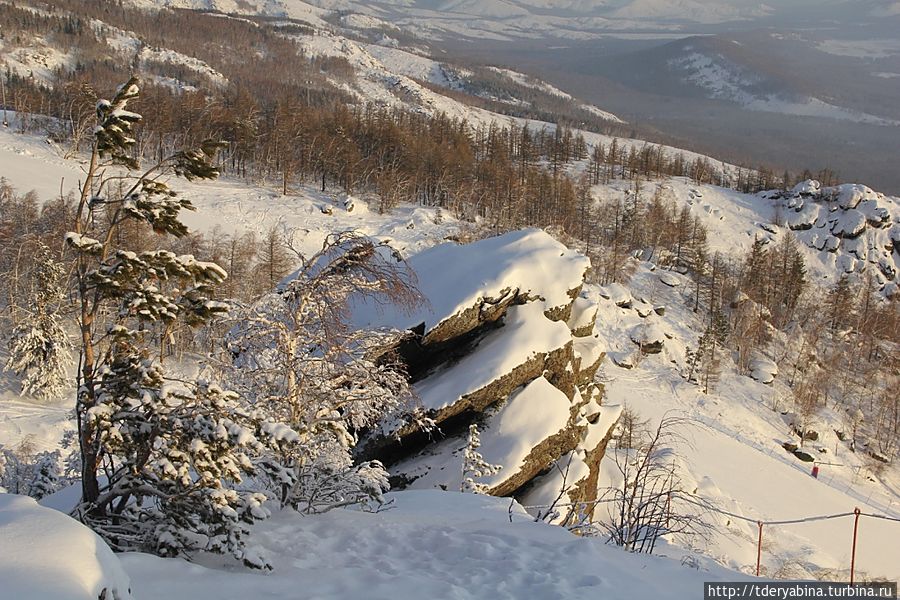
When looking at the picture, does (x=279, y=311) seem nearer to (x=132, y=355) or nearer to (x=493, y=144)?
(x=132, y=355)

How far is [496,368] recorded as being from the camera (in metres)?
16.1

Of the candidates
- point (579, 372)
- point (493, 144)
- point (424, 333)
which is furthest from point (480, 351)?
point (493, 144)

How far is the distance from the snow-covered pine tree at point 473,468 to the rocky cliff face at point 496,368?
367 mm

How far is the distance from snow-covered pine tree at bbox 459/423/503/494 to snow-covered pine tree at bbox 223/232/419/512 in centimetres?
515

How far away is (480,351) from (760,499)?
73.6ft

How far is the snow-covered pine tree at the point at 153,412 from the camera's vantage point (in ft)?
19.7

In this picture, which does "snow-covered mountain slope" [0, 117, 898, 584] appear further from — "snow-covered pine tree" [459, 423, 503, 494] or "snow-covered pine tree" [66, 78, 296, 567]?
"snow-covered pine tree" [459, 423, 503, 494]

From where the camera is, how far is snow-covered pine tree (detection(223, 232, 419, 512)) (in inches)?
337

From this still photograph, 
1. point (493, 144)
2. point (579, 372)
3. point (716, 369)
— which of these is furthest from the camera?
point (493, 144)

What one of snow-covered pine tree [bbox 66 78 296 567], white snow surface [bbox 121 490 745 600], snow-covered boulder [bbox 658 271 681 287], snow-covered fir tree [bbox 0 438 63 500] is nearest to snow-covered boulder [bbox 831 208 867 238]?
snow-covered boulder [bbox 658 271 681 287]

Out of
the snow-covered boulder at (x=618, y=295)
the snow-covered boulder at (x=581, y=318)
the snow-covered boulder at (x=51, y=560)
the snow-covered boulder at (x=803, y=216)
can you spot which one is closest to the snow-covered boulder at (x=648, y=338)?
the snow-covered boulder at (x=618, y=295)

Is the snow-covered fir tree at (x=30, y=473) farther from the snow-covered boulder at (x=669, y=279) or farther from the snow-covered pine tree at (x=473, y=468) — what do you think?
the snow-covered boulder at (x=669, y=279)

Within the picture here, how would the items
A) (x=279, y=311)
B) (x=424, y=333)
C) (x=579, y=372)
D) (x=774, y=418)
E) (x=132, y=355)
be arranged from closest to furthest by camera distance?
1. (x=132, y=355)
2. (x=279, y=311)
3. (x=424, y=333)
4. (x=579, y=372)
5. (x=774, y=418)

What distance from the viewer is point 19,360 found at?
29719mm
